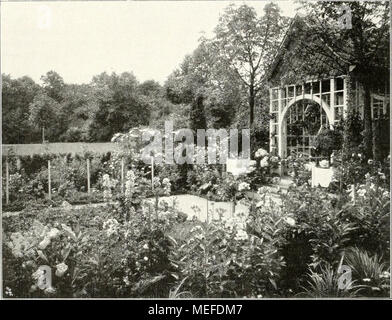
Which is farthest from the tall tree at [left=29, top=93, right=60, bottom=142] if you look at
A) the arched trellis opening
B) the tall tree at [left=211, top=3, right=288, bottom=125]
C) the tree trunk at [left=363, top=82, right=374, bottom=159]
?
the tree trunk at [left=363, top=82, right=374, bottom=159]

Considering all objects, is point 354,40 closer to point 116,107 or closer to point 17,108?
point 116,107

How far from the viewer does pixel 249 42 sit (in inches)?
197

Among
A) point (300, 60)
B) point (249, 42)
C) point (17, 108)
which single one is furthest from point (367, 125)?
point (17, 108)

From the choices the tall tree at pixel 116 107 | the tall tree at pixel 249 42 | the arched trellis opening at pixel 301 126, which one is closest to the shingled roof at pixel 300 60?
the tall tree at pixel 249 42

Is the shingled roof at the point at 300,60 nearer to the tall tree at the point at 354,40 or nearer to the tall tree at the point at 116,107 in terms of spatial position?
the tall tree at the point at 354,40

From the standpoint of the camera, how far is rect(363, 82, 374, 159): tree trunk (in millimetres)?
4991

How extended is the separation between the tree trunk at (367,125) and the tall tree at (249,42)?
4.99ft

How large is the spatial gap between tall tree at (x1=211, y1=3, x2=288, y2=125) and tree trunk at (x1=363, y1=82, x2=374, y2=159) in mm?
1522

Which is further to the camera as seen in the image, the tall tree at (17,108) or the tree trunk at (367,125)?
the tree trunk at (367,125)

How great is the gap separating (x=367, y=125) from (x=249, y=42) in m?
2.05

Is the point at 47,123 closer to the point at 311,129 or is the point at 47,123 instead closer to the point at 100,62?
the point at 100,62

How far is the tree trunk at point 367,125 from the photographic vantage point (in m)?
4.99

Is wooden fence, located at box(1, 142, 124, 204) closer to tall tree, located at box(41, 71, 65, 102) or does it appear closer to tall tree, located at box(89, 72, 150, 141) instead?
tall tree, located at box(89, 72, 150, 141)

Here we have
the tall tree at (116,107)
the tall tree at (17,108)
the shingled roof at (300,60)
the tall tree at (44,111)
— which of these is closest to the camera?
the tall tree at (17,108)
